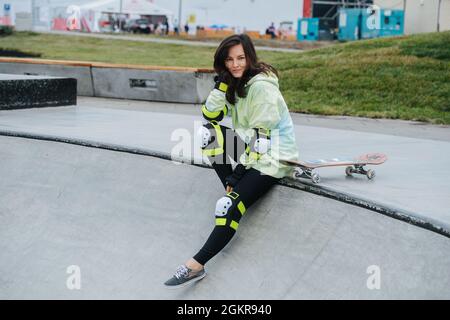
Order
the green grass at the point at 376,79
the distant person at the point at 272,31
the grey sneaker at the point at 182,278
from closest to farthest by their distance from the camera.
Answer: the grey sneaker at the point at 182,278 → the green grass at the point at 376,79 → the distant person at the point at 272,31

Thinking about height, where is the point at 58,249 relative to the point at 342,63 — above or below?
below

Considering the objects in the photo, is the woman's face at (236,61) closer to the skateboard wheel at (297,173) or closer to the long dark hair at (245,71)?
the long dark hair at (245,71)

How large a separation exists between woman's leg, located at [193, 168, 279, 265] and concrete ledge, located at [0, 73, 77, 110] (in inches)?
204

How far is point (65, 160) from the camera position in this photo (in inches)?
249

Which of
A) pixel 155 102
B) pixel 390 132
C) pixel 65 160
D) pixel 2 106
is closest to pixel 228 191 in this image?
pixel 65 160

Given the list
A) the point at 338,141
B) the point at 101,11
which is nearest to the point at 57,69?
the point at 338,141

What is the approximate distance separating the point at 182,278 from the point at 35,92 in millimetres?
5635

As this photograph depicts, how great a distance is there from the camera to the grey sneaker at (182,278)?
4328 millimetres

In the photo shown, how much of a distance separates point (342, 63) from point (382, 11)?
2406cm

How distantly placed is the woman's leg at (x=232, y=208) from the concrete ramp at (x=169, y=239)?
189mm

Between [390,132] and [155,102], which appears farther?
[155,102]

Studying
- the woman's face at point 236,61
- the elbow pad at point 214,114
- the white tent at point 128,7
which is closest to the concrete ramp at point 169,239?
the elbow pad at point 214,114
